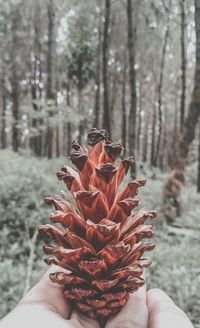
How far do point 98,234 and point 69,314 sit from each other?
0.35 m

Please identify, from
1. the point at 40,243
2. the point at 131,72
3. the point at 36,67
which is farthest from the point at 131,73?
the point at 36,67

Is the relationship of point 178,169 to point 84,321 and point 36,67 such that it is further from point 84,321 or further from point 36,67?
point 36,67

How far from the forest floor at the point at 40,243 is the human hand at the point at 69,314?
97.1 inches

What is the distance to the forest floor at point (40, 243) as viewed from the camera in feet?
16.8

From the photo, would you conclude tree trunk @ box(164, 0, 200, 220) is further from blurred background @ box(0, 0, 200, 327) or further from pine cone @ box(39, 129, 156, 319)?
pine cone @ box(39, 129, 156, 319)

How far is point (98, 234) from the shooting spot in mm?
1391

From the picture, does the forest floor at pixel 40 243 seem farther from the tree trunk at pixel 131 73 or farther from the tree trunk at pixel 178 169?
the tree trunk at pixel 131 73

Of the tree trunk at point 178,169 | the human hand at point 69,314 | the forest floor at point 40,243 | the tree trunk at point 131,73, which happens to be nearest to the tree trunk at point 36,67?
the tree trunk at point 131,73

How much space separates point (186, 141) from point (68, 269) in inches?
328

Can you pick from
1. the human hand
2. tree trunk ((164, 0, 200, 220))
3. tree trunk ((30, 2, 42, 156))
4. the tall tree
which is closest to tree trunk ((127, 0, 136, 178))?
the tall tree

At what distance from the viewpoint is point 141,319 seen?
4.89 feet

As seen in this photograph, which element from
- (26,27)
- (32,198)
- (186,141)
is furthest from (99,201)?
(26,27)

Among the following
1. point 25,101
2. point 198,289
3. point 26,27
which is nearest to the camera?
point 198,289

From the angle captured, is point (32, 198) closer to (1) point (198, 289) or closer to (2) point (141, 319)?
(1) point (198, 289)
